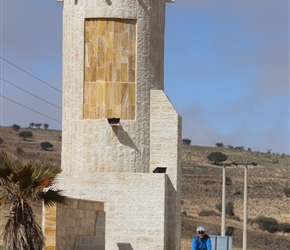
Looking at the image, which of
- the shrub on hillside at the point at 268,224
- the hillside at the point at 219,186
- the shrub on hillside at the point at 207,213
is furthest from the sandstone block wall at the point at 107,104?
the shrub on hillside at the point at 207,213

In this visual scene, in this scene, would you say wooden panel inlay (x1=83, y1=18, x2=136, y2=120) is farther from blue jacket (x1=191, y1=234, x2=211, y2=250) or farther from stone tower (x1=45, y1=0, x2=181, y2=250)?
blue jacket (x1=191, y1=234, x2=211, y2=250)

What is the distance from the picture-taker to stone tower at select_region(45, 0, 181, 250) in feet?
93.3

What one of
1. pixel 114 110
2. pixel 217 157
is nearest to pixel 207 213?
pixel 217 157

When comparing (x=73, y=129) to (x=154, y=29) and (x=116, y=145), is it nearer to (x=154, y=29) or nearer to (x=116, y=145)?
(x=116, y=145)

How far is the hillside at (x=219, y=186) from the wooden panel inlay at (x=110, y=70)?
102ft

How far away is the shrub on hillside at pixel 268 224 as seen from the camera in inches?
2790

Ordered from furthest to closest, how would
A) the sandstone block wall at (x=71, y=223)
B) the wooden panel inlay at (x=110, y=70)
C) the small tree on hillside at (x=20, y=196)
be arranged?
the wooden panel inlay at (x=110, y=70)
the sandstone block wall at (x=71, y=223)
the small tree on hillside at (x=20, y=196)

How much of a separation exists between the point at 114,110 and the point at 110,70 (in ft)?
3.79

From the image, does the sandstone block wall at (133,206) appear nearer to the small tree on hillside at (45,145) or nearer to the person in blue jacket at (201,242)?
the person in blue jacket at (201,242)

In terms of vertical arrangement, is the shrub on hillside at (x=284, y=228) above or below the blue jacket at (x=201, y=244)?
below

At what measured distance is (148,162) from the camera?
28875 mm

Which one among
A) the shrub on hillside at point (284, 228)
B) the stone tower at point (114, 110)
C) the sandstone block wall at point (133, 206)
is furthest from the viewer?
the shrub on hillside at point (284, 228)

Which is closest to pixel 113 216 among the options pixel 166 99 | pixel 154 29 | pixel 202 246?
pixel 166 99

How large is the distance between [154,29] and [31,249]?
1185 centimetres
